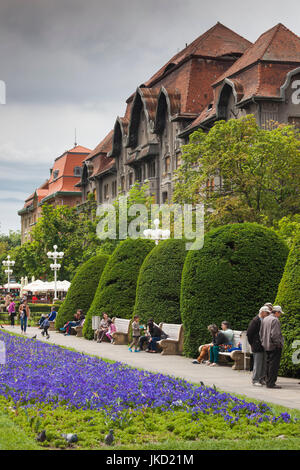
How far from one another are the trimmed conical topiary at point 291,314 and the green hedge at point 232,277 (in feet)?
8.07

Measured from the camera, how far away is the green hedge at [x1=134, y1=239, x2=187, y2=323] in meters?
23.0

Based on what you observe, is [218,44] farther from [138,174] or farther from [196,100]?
[138,174]

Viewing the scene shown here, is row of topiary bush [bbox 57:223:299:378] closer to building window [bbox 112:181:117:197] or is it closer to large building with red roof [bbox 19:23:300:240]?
large building with red roof [bbox 19:23:300:240]

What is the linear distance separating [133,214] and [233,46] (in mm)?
15843

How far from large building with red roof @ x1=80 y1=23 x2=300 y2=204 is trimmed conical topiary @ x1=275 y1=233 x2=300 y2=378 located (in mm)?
24053

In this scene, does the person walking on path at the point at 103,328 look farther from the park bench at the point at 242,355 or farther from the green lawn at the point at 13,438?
the green lawn at the point at 13,438

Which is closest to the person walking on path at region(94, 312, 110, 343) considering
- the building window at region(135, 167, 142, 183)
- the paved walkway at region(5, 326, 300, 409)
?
the paved walkway at region(5, 326, 300, 409)

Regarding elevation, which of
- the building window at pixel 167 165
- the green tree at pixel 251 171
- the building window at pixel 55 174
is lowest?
the green tree at pixel 251 171

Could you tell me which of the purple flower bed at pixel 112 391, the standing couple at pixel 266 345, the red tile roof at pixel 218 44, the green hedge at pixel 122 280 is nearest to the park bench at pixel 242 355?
the standing couple at pixel 266 345

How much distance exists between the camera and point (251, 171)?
32.3m

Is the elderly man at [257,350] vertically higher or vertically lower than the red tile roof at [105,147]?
lower

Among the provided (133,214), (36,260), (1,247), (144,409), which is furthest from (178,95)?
(1,247)

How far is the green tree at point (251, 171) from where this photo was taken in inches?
1261
